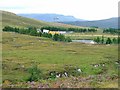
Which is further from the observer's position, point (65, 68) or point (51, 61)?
point (51, 61)

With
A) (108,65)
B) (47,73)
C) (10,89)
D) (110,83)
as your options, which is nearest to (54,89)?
(10,89)

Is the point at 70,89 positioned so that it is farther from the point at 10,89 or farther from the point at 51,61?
the point at 51,61

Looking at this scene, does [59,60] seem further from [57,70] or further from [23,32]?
[23,32]

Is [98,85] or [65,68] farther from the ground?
[98,85]

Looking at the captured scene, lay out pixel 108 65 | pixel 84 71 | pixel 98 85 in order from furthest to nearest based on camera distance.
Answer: pixel 108 65
pixel 84 71
pixel 98 85

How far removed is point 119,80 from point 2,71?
45378 mm

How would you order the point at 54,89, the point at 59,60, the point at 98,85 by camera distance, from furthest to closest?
the point at 59,60 < the point at 98,85 < the point at 54,89

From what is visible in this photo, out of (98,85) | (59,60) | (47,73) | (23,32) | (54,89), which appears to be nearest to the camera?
(54,89)

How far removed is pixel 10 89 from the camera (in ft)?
57.1

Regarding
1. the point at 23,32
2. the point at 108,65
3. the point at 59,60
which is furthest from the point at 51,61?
the point at 23,32

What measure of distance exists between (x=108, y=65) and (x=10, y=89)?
6053cm

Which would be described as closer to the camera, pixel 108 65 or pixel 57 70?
pixel 57 70

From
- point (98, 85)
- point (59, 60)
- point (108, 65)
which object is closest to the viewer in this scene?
point (98, 85)

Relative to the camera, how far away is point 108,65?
250ft
